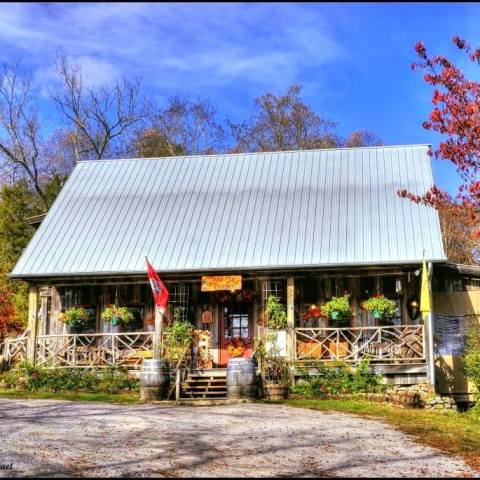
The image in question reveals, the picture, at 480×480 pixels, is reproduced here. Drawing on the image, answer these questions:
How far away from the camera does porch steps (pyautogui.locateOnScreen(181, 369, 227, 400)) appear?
55.6 ft

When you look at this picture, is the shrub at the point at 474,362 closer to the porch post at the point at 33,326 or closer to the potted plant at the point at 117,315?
the potted plant at the point at 117,315

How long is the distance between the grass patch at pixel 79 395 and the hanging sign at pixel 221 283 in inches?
128

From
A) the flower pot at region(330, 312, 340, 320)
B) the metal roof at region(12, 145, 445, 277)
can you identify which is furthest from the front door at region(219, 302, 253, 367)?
the flower pot at region(330, 312, 340, 320)

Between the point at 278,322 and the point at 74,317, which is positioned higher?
the point at 74,317

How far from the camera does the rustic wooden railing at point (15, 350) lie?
20.5 meters

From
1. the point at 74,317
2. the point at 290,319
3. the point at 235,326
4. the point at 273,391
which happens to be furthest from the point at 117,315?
the point at 273,391

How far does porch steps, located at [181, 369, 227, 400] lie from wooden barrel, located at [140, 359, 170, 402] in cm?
57

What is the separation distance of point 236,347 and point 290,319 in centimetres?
234

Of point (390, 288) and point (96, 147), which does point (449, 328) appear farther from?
point (96, 147)

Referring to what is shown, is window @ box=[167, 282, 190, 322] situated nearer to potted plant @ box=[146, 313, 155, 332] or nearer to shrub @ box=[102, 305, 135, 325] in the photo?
potted plant @ box=[146, 313, 155, 332]

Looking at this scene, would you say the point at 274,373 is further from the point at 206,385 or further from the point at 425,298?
the point at 425,298

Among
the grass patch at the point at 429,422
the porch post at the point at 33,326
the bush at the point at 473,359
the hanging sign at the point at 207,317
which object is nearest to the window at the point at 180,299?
the hanging sign at the point at 207,317

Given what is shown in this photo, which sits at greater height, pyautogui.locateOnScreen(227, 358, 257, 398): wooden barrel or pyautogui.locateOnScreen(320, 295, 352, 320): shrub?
pyautogui.locateOnScreen(320, 295, 352, 320): shrub

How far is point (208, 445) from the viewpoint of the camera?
10008 mm
